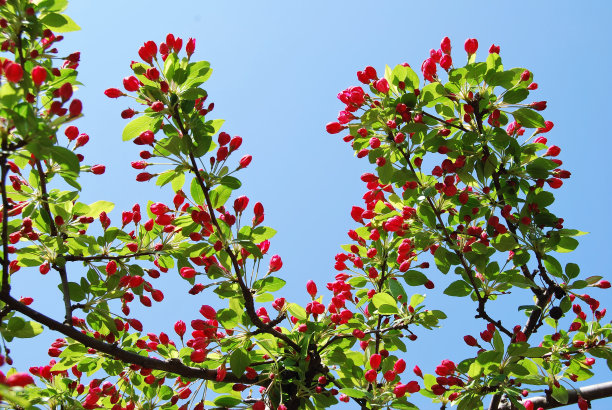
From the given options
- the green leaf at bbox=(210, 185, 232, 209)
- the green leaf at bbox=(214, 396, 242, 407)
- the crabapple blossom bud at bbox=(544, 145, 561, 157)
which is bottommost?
the green leaf at bbox=(214, 396, 242, 407)

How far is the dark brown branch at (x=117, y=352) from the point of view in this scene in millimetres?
2494

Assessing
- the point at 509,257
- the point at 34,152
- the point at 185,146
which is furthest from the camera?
the point at 509,257

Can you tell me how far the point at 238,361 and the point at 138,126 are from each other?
129 centimetres

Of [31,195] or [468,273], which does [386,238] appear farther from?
[31,195]

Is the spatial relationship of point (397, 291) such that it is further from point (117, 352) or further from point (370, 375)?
point (117, 352)

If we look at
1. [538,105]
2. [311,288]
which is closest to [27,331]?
[311,288]

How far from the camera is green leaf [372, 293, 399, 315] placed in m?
3.06

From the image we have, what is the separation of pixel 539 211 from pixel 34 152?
8.67ft

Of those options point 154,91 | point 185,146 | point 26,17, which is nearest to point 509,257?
point 185,146

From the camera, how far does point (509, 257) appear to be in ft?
11.2

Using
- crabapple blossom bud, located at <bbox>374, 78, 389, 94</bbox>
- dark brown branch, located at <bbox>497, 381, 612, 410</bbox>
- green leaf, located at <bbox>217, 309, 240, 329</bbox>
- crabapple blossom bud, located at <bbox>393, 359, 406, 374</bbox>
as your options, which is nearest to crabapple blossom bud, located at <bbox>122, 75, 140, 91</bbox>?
green leaf, located at <bbox>217, 309, 240, 329</bbox>

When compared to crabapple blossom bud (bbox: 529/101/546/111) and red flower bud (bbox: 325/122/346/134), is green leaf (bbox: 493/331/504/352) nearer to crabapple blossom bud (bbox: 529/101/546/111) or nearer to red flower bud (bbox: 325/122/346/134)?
crabapple blossom bud (bbox: 529/101/546/111)

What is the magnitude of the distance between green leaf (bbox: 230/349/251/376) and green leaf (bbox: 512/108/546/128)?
2.12 metres

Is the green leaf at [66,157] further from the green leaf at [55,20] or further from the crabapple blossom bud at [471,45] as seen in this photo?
the crabapple blossom bud at [471,45]
